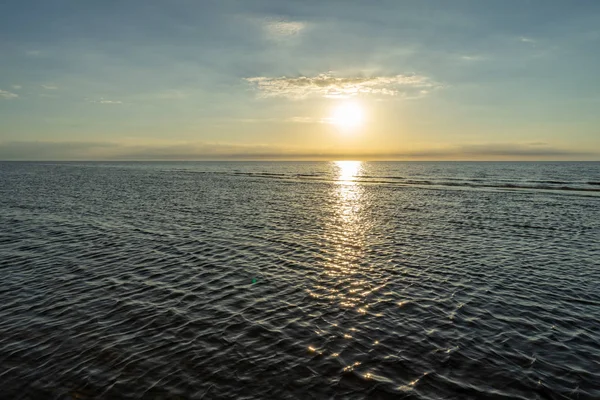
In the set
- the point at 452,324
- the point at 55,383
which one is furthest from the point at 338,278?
the point at 55,383

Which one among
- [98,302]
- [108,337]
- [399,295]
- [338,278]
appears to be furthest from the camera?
[338,278]

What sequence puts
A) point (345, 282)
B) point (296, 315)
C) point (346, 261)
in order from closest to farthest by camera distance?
1. point (296, 315)
2. point (345, 282)
3. point (346, 261)

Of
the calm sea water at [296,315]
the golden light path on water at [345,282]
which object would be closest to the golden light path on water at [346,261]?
the golden light path on water at [345,282]

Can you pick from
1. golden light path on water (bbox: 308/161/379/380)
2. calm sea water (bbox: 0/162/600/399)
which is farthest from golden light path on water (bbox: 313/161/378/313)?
calm sea water (bbox: 0/162/600/399)

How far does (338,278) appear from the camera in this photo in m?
20.5

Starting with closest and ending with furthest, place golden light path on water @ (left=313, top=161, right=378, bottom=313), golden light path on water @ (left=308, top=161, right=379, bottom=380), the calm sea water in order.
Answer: the calm sea water, golden light path on water @ (left=308, top=161, right=379, bottom=380), golden light path on water @ (left=313, top=161, right=378, bottom=313)

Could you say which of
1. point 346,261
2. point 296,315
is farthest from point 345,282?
point 296,315

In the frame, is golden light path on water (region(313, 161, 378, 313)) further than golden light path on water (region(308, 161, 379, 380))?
Yes

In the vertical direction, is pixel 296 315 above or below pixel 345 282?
A: above

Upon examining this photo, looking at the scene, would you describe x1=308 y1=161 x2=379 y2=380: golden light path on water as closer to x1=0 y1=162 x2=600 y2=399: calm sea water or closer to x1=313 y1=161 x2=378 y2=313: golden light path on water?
x1=313 y1=161 x2=378 y2=313: golden light path on water

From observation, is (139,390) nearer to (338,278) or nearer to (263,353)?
(263,353)

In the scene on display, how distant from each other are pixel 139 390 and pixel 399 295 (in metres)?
12.8

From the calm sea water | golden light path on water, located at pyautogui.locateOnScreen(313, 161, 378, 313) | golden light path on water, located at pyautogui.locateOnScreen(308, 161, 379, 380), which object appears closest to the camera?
the calm sea water

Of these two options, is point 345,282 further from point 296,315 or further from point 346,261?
point 296,315
